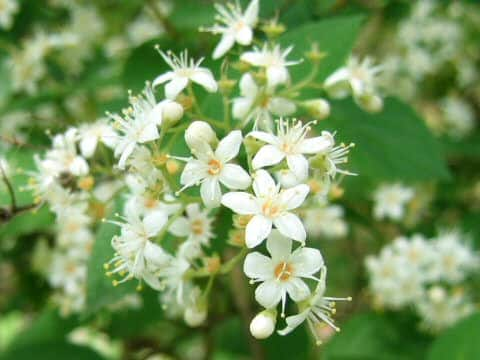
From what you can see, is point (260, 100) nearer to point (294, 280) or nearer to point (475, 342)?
point (294, 280)

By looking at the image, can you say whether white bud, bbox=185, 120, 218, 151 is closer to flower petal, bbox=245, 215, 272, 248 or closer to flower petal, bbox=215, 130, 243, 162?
flower petal, bbox=215, 130, 243, 162

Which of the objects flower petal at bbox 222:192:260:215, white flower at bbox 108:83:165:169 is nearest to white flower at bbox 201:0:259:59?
white flower at bbox 108:83:165:169

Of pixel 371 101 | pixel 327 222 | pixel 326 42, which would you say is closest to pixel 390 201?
pixel 327 222

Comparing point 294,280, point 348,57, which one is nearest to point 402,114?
point 348,57

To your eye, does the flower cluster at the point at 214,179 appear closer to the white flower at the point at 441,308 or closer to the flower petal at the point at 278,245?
the flower petal at the point at 278,245

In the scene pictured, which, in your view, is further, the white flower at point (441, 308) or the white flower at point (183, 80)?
the white flower at point (441, 308)

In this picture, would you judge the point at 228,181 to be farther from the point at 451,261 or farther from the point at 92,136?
the point at 451,261

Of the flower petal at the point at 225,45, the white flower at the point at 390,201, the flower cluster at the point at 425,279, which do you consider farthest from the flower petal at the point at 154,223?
the white flower at the point at 390,201
